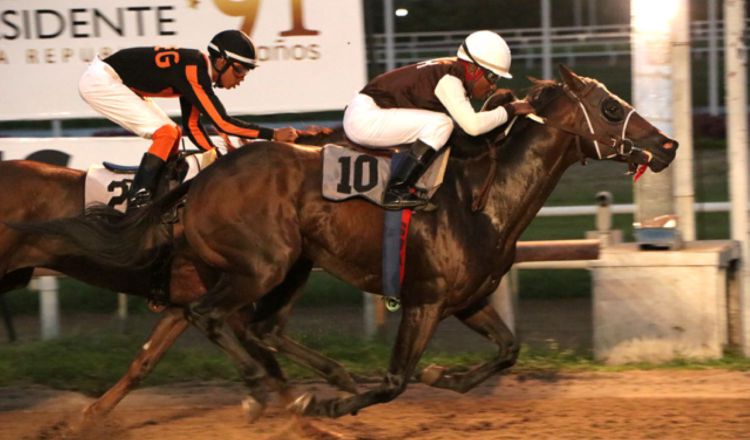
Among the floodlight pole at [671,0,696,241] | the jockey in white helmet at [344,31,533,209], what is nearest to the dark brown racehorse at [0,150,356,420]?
the jockey in white helmet at [344,31,533,209]

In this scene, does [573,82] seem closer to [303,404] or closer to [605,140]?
[605,140]

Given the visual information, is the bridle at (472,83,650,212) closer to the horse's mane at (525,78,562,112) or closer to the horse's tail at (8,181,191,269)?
the horse's mane at (525,78,562,112)

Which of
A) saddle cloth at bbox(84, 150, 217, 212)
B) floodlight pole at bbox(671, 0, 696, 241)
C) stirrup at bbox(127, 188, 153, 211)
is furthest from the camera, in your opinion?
floodlight pole at bbox(671, 0, 696, 241)

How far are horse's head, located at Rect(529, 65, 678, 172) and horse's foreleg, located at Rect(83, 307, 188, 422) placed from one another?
2.19 metres

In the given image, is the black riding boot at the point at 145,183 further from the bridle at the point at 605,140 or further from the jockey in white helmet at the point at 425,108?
the bridle at the point at 605,140

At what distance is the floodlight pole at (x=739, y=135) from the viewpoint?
25.2 feet

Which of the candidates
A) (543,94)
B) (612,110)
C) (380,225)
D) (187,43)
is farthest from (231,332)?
(187,43)

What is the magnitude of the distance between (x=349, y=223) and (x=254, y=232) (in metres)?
0.45

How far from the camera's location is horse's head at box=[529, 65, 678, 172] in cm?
614

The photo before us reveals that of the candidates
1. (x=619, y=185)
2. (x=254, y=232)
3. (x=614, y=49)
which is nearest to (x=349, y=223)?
(x=254, y=232)

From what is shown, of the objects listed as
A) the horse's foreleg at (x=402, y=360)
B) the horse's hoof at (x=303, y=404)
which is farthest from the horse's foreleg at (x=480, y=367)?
the horse's hoof at (x=303, y=404)

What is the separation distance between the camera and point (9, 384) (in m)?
7.39

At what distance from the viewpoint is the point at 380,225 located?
19.6 ft

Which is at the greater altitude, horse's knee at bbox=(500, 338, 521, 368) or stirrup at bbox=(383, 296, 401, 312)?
stirrup at bbox=(383, 296, 401, 312)
